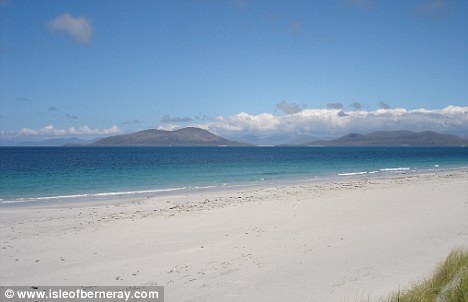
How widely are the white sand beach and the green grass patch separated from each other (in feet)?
2.16

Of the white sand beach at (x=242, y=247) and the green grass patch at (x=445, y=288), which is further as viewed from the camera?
the white sand beach at (x=242, y=247)

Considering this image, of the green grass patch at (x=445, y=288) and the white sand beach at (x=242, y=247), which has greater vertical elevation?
the green grass patch at (x=445, y=288)

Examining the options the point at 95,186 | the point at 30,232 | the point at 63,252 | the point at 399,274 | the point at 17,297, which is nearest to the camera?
the point at 17,297

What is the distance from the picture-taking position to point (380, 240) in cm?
960

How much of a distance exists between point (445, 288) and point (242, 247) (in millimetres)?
4904

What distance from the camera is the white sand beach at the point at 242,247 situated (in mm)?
6695

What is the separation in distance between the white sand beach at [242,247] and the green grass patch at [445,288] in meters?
0.66

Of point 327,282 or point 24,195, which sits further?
point 24,195

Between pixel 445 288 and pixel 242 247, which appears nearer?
pixel 445 288

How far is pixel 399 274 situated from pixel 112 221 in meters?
9.75

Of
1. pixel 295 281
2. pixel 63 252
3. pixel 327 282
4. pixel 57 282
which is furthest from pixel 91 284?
pixel 327 282

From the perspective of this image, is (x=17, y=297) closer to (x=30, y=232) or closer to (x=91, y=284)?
(x=91, y=284)

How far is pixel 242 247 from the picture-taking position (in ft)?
30.2

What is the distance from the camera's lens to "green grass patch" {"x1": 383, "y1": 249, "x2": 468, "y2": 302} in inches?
187
